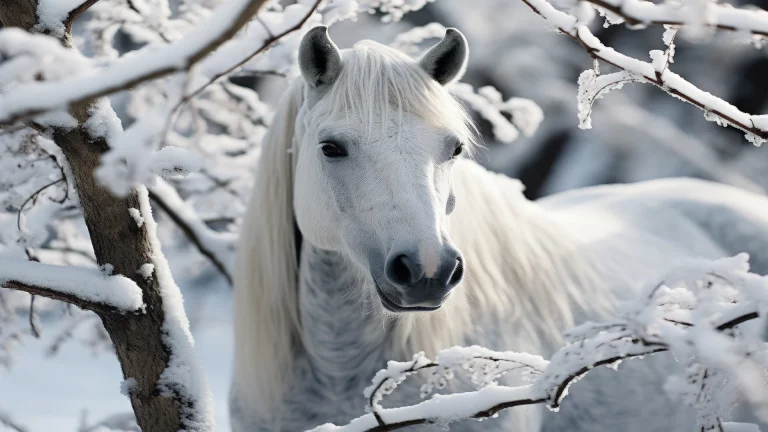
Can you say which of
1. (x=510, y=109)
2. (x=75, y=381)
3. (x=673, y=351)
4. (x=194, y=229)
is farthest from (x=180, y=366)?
(x=75, y=381)

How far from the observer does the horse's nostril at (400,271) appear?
128cm

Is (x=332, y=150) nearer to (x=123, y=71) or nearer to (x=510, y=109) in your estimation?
(x=123, y=71)

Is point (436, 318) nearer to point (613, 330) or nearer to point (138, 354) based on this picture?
point (138, 354)

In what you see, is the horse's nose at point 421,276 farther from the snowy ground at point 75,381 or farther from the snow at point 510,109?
the snowy ground at point 75,381

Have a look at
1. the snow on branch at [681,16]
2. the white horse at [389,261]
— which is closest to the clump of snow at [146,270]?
the white horse at [389,261]

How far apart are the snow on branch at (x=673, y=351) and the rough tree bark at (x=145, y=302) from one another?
0.45 meters

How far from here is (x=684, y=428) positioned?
2072 mm

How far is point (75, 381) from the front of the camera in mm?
5828

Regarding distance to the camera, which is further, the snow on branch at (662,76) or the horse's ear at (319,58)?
the horse's ear at (319,58)

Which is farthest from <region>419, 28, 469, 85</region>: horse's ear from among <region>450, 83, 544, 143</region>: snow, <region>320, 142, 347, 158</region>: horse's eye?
<region>450, 83, 544, 143</region>: snow

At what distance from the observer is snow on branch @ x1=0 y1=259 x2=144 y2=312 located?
1215 mm

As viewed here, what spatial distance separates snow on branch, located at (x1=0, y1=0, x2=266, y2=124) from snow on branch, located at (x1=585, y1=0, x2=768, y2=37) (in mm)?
370

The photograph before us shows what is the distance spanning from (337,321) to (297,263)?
7.2 inches

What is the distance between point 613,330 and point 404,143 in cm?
68
